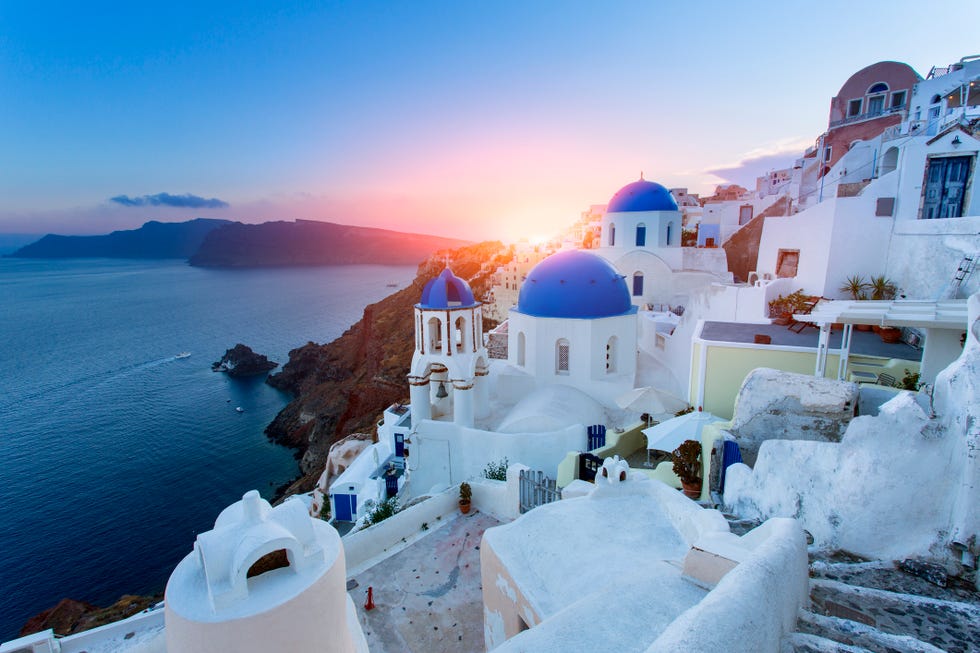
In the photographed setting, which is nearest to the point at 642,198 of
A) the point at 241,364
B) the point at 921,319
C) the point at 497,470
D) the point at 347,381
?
the point at 497,470

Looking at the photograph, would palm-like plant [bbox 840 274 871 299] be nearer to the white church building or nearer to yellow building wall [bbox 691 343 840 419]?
yellow building wall [bbox 691 343 840 419]

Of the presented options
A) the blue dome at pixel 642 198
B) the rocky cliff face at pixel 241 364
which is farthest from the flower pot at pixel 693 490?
the rocky cliff face at pixel 241 364

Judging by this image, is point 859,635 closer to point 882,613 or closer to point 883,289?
point 882,613

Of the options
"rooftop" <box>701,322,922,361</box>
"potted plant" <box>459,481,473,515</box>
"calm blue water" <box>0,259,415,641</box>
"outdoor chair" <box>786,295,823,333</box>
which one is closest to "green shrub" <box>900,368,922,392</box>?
"rooftop" <box>701,322,922,361</box>

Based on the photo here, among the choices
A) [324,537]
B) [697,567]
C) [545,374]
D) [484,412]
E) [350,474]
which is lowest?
[350,474]

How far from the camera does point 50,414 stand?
4353cm

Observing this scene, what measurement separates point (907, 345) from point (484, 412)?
36.6ft

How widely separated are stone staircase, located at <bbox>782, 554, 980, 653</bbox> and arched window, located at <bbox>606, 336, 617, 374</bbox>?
11.8 metres

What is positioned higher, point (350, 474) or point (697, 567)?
point (697, 567)

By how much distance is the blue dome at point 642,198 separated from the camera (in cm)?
2380

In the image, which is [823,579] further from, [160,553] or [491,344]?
[160,553]

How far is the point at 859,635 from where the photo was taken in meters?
3.06

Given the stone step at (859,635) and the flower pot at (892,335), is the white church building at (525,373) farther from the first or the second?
the stone step at (859,635)

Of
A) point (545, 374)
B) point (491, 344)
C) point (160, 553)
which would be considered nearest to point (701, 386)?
point (545, 374)
